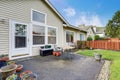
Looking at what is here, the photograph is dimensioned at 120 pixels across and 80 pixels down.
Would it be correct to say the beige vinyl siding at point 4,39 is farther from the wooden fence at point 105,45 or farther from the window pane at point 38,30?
the wooden fence at point 105,45

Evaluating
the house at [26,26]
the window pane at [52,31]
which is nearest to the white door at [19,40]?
the house at [26,26]

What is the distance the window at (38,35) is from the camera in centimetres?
788

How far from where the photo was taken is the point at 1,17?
229 inches

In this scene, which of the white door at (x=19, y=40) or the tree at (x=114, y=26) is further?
the tree at (x=114, y=26)

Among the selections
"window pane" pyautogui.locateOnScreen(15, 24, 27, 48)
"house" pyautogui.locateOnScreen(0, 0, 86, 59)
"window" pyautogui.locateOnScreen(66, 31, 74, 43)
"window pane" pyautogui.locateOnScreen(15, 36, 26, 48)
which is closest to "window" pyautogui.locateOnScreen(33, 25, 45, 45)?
"house" pyautogui.locateOnScreen(0, 0, 86, 59)

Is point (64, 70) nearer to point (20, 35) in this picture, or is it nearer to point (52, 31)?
point (20, 35)

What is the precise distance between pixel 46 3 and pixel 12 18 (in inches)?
140

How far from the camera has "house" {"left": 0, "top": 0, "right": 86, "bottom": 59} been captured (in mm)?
6078

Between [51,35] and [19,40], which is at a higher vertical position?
[51,35]

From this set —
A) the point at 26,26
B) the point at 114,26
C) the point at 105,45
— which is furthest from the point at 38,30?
the point at 114,26

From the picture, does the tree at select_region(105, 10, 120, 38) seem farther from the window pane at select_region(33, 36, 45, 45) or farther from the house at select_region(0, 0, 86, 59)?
the window pane at select_region(33, 36, 45, 45)

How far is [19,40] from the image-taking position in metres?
6.79

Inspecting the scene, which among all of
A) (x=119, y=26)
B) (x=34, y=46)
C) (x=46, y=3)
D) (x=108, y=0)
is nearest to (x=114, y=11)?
(x=119, y=26)

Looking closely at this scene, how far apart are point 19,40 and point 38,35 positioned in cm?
171
